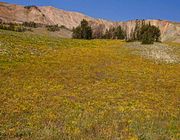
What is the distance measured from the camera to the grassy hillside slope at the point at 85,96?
18.5 m

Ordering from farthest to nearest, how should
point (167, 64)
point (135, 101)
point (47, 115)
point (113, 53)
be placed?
point (113, 53)
point (167, 64)
point (135, 101)
point (47, 115)

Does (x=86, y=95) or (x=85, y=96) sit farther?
(x=86, y=95)

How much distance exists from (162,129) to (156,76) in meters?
21.7

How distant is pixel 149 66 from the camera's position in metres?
47.6

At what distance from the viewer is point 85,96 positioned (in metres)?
28.0

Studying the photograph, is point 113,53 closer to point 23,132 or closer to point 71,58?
point 71,58

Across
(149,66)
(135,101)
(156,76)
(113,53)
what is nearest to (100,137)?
(135,101)

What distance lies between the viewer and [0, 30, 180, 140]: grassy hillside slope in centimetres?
1853

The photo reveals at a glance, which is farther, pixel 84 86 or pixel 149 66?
pixel 149 66

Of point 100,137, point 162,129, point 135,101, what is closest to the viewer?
point 100,137

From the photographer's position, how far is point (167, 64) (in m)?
51.7

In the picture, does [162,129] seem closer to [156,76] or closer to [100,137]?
[100,137]

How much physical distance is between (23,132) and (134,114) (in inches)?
306

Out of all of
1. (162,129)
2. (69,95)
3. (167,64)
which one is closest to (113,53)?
(167,64)
